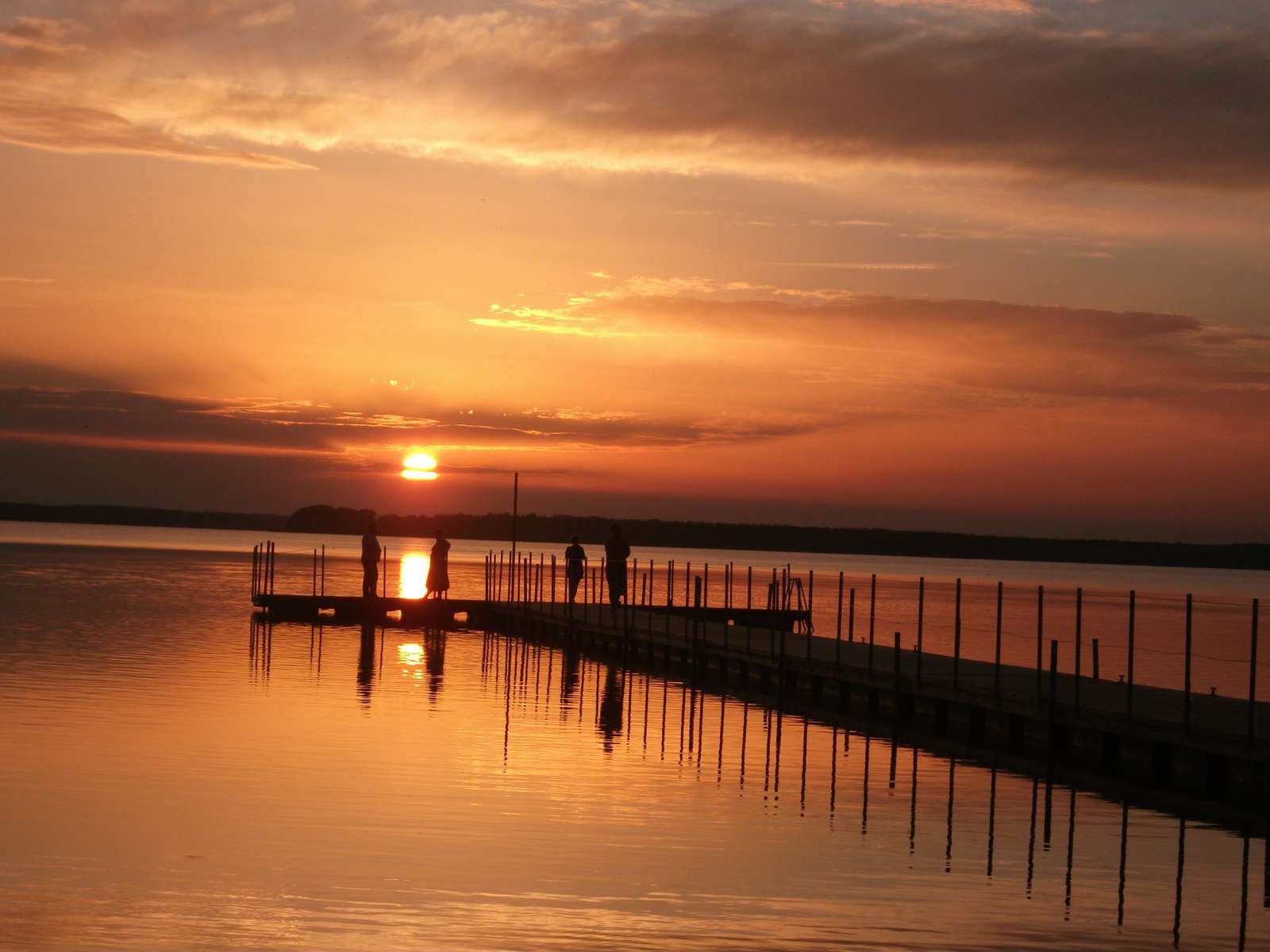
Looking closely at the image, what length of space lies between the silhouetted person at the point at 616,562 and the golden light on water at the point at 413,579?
367 inches

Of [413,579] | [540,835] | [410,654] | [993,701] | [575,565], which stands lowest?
[413,579]

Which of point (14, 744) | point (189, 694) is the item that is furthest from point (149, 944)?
point (189, 694)

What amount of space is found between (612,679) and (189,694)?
927cm

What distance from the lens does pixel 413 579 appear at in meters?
88.6

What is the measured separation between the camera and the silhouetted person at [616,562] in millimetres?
39625

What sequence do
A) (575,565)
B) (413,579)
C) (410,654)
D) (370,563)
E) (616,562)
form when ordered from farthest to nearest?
(413,579) < (370,563) < (575,565) < (616,562) < (410,654)

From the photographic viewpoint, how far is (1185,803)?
736 inches

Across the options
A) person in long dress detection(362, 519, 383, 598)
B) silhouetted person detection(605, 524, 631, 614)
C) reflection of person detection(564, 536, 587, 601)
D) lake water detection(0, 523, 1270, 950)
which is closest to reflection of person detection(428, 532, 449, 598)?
person in long dress detection(362, 519, 383, 598)

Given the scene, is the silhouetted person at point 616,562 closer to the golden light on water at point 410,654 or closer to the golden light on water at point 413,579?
the golden light on water at point 410,654

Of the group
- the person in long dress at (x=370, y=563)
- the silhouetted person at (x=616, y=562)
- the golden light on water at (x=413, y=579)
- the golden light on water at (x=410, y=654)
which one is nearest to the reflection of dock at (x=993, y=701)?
the silhouetted person at (x=616, y=562)

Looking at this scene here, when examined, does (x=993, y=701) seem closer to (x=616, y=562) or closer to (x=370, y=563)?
(x=616, y=562)

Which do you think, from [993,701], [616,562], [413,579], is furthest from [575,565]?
[413,579]

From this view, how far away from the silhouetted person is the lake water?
11.1m

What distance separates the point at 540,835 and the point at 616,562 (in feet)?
82.7
